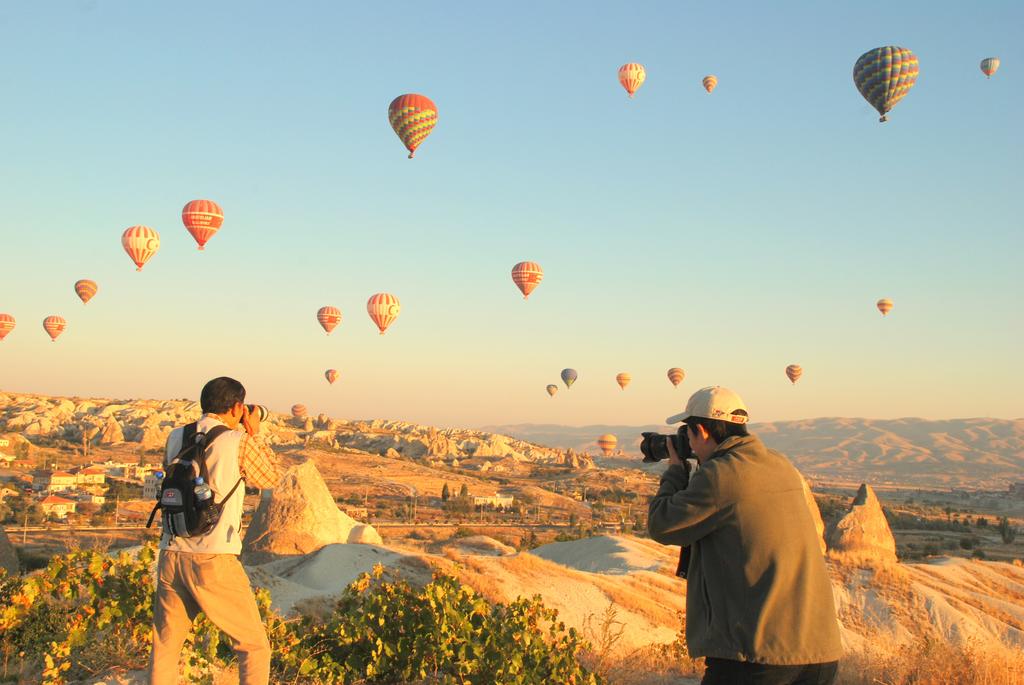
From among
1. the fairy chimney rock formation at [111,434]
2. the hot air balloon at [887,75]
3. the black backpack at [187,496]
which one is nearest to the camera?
the black backpack at [187,496]

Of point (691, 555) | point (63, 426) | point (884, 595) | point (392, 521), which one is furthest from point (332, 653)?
point (63, 426)

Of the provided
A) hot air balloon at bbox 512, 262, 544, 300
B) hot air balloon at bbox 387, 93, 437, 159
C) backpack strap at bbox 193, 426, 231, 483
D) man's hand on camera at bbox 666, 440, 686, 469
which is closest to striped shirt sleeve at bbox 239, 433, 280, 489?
backpack strap at bbox 193, 426, 231, 483

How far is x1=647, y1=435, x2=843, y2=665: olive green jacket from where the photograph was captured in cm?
350

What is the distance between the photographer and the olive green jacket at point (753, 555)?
11.5 feet

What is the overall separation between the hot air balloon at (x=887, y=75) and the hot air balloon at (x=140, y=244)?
34.0m

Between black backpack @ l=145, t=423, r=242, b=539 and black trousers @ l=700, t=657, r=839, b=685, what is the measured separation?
107 inches

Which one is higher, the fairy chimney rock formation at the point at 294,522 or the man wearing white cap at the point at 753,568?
the man wearing white cap at the point at 753,568

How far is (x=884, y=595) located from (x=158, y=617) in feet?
75.1

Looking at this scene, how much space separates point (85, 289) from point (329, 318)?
15393 millimetres

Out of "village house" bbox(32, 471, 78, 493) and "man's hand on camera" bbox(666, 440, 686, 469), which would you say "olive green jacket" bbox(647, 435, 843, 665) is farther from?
"village house" bbox(32, 471, 78, 493)

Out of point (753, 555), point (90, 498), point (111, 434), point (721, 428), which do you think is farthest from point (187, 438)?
point (111, 434)

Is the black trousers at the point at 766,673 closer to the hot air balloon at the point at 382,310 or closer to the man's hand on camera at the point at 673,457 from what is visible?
the man's hand on camera at the point at 673,457

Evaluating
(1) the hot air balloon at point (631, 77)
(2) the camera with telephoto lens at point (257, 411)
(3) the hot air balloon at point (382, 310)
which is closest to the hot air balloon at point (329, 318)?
(3) the hot air balloon at point (382, 310)

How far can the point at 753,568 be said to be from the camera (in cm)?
352
